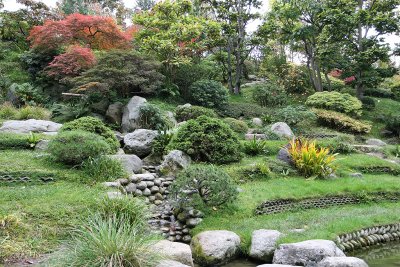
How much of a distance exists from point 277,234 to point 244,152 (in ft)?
18.5

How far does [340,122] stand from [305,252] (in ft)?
41.1

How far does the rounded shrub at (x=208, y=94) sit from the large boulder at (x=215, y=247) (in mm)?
11194

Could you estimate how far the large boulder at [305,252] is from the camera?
235 inches

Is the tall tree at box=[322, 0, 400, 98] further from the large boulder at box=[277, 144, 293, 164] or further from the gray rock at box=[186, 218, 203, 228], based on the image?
the gray rock at box=[186, 218, 203, 228]

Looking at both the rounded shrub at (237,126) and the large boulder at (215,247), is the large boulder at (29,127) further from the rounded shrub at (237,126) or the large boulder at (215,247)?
the large boulder at (215,247)

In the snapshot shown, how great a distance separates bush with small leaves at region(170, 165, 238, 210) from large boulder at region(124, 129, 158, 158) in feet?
10.9

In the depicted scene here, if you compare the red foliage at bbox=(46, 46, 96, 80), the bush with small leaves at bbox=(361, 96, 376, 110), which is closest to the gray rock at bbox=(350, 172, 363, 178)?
the red foliage at bbox=(46, 46, 96, 80)

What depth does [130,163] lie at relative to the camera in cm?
988

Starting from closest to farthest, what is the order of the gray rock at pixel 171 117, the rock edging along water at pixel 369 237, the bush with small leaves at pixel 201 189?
the rock edging along water at pixel 369 237 < the bush with small leaves at pixel 201 189 < the gray rock at pixel 171 117

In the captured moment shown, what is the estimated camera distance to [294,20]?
21844 mm

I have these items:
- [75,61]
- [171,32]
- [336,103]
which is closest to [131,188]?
[75,61]

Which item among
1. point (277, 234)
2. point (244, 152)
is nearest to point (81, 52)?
point (244, 152)

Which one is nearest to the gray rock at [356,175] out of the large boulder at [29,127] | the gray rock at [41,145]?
the gray rock at [41,145]

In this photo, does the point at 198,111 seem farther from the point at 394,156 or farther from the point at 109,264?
the point at 109,264
